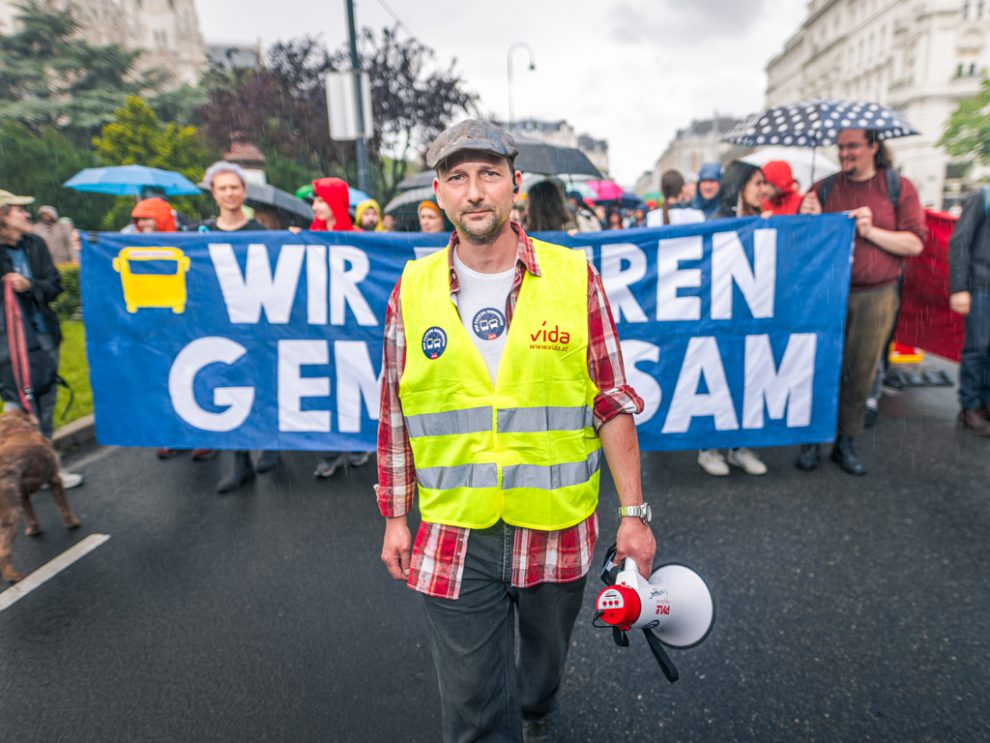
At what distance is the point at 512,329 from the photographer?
167cm

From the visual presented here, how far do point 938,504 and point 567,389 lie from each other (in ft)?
11.6

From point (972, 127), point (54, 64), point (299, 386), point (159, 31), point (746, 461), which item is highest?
point (159, 31)

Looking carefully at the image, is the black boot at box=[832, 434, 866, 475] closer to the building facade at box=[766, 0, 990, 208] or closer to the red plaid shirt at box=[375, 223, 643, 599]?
the red plaid shirt at box=[375, 223, 643, 599]

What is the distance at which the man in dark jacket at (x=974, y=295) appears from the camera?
477cm

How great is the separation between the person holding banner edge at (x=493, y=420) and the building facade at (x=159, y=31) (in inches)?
3179

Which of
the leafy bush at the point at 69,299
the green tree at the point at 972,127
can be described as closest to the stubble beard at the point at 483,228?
the leafy bush at the point at 69,299

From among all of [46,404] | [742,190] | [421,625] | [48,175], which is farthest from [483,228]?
[48,175]

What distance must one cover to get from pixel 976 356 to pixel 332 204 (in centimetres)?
532

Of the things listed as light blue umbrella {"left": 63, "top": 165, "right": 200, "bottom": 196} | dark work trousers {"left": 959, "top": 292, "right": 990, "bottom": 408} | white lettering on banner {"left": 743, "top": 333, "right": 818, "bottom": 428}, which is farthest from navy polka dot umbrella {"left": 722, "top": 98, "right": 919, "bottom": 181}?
light blue umbrella {"left": 63, "top": 165, "right": 200, "bottom": 196}

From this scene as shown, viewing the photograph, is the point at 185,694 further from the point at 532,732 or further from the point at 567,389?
the point at 567,389

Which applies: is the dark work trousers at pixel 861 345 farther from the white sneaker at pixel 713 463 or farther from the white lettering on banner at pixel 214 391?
the white lettering on banner at pixel 214 391

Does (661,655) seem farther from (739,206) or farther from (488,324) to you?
(739,206)

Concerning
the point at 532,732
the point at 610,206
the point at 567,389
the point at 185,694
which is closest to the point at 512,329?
the point at 567,389

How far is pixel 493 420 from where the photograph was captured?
1.70m
